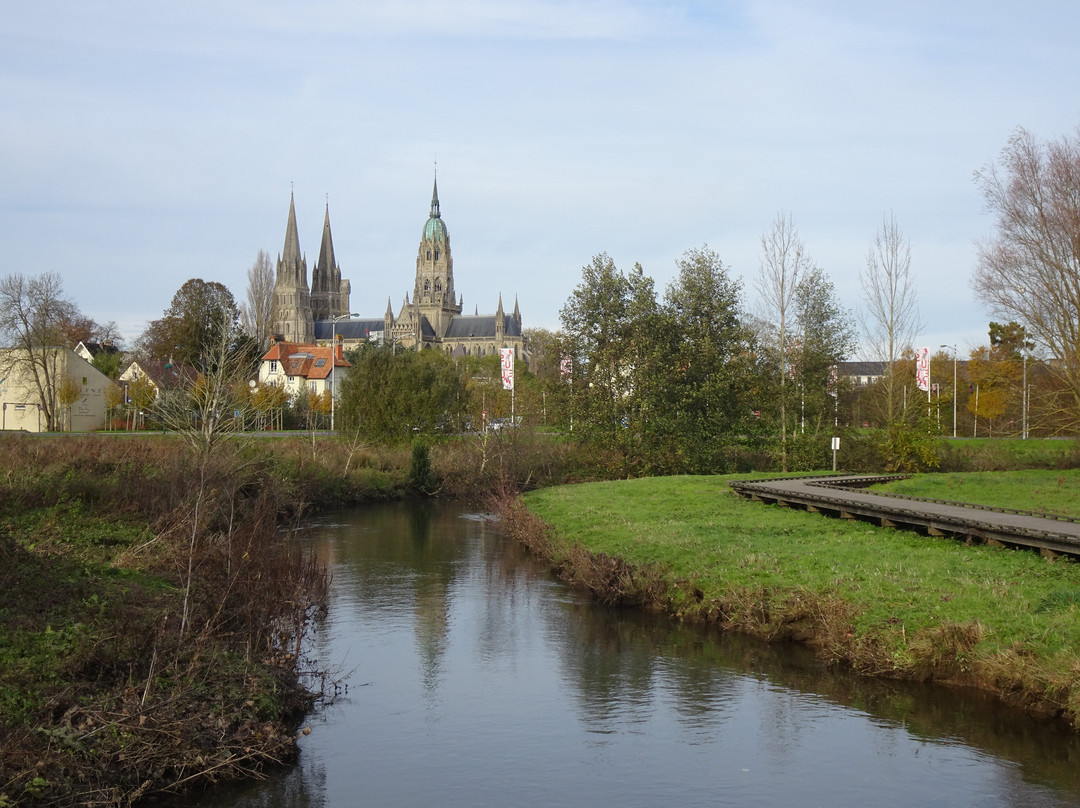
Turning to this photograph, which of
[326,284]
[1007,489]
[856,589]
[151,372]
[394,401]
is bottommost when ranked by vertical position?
[856,589]

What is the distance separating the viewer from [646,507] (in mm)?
27688

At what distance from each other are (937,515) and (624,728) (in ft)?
33.5

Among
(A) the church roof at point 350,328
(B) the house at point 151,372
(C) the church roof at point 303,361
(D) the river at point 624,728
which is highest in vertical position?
(A) the church roof at point 350,328

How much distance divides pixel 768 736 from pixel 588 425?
2847 cm

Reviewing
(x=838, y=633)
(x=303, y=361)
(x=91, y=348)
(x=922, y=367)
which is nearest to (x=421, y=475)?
(x=922, y=367)

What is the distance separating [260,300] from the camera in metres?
97.5

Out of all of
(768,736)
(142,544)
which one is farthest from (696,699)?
(142,544)

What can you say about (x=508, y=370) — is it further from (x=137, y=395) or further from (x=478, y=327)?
(x=478, y=327)

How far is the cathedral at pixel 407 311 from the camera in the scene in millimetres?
173500

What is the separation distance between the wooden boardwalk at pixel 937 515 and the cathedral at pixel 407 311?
14306cm

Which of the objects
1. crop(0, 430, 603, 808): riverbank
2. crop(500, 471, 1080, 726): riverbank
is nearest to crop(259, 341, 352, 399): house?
crop(0, 430, 603, 808): riverbank

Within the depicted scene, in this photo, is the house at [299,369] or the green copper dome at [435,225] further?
the green copper dome at [435,225]

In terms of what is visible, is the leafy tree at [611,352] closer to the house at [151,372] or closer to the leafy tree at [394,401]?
the leafy tree at [394,401]

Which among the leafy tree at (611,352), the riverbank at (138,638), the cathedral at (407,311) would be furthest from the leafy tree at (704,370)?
the cathedral at (407,311)
